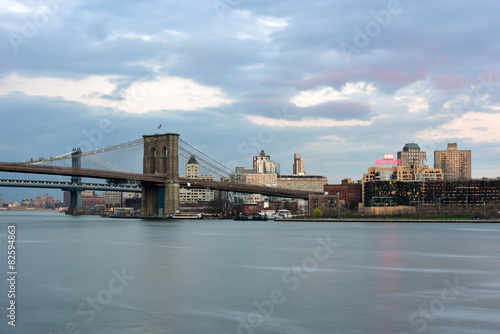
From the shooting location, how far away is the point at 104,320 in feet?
52.1

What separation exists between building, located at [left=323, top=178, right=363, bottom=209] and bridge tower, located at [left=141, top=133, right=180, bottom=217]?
2450 inches

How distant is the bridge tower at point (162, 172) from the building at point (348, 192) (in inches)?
2450

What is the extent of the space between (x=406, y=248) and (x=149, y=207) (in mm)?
74550

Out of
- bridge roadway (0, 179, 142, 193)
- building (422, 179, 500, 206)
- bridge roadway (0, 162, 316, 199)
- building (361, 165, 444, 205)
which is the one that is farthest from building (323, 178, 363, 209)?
bridge roadway (0, 179, 142, 193)

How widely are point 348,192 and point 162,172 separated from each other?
72044 mm

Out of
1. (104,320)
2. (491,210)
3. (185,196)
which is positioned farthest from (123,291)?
(185,196)

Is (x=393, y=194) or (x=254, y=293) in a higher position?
(x=393, y=194)

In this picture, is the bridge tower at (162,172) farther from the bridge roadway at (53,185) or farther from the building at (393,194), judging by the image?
the building at (393,194)

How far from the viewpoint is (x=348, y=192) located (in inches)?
6486

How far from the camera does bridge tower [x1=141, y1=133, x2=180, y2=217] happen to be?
10400 centimetres

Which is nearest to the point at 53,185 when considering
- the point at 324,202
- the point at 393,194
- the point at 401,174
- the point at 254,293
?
the point at 324,202

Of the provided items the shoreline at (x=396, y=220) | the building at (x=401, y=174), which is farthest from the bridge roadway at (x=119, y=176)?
the building at (x=401, y=174)

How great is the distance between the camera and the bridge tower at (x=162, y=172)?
104m

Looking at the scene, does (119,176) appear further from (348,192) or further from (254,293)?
(348,192)
